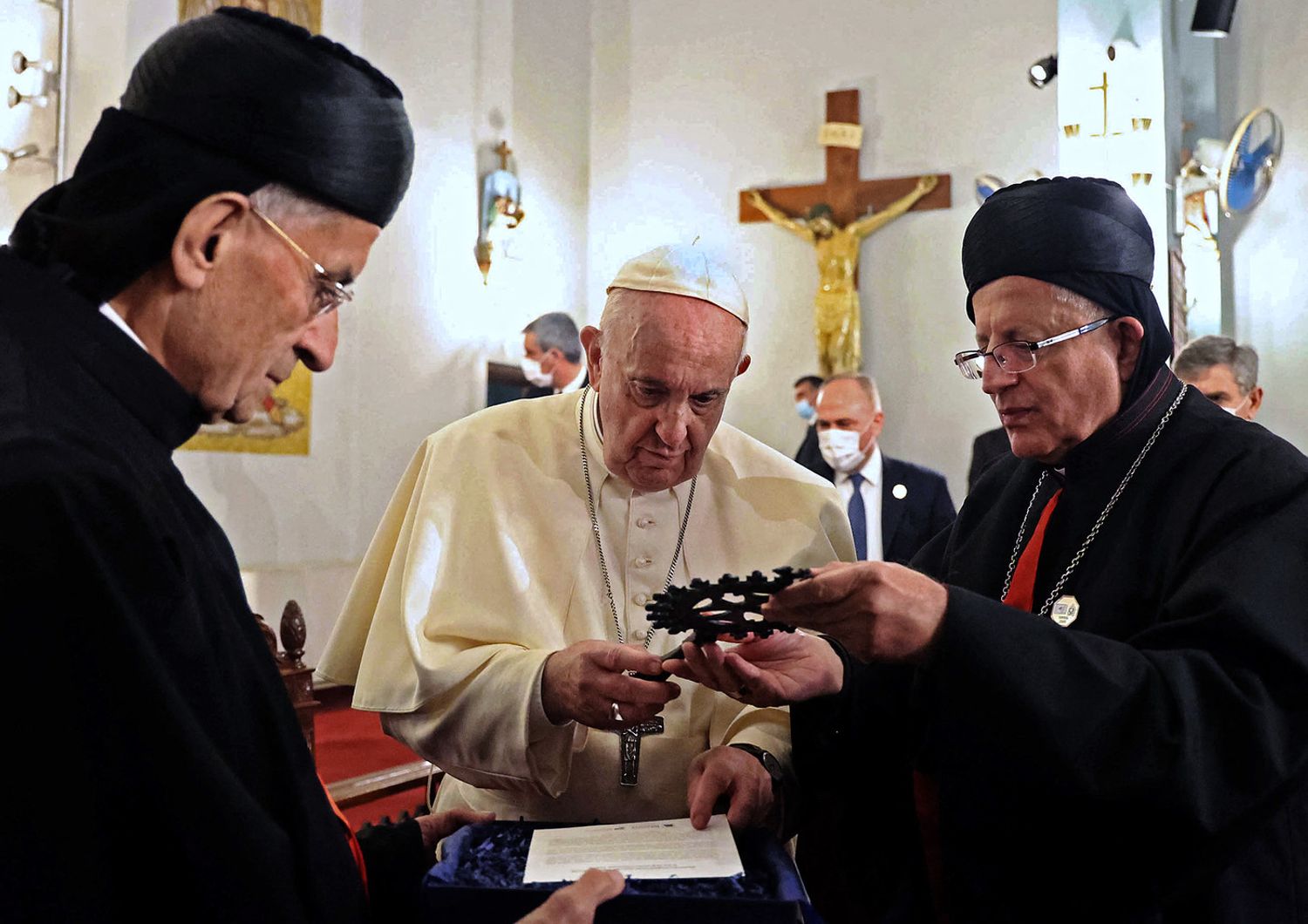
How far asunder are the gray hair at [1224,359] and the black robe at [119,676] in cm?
464

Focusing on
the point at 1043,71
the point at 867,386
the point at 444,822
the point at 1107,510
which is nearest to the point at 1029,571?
the point at 1107,510

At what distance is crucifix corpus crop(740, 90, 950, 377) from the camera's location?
10664 mm

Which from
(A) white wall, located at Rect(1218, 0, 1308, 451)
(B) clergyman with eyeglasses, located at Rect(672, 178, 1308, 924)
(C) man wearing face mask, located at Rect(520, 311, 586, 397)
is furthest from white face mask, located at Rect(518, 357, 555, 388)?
(B) clergyman with eyeglasses, located at Rect(672, 178, 1308, 924)

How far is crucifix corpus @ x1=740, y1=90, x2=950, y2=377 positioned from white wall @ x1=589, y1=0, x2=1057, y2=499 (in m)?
0.18

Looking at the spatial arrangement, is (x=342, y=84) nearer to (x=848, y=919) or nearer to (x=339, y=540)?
(x=848, y=919)

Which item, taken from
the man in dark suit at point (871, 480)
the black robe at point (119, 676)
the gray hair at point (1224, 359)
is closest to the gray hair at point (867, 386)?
the man in dark suit at point (871, 480)

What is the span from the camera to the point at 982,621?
1.88 metres

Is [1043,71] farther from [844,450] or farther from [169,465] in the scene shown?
[169,465]

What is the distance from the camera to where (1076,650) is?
1871mm

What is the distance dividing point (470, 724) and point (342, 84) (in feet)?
4.38

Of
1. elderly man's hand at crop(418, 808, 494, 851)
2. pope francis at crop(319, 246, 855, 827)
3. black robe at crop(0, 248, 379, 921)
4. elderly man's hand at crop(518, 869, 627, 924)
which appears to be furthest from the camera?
pope francis at crop(319, 246, 855, 827)

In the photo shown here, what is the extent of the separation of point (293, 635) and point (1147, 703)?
4.20 meters

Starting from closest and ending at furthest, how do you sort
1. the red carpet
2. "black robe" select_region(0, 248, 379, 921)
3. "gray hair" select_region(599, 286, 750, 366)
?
"black robe" select_region(0, 248, 379, 921), "gray hair" select_region(599, 286, 750, 366), the red carpet

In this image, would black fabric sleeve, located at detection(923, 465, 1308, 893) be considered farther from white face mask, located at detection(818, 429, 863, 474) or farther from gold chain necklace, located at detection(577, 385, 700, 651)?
white face mask, located at detection(818, 429, 863, 474)
